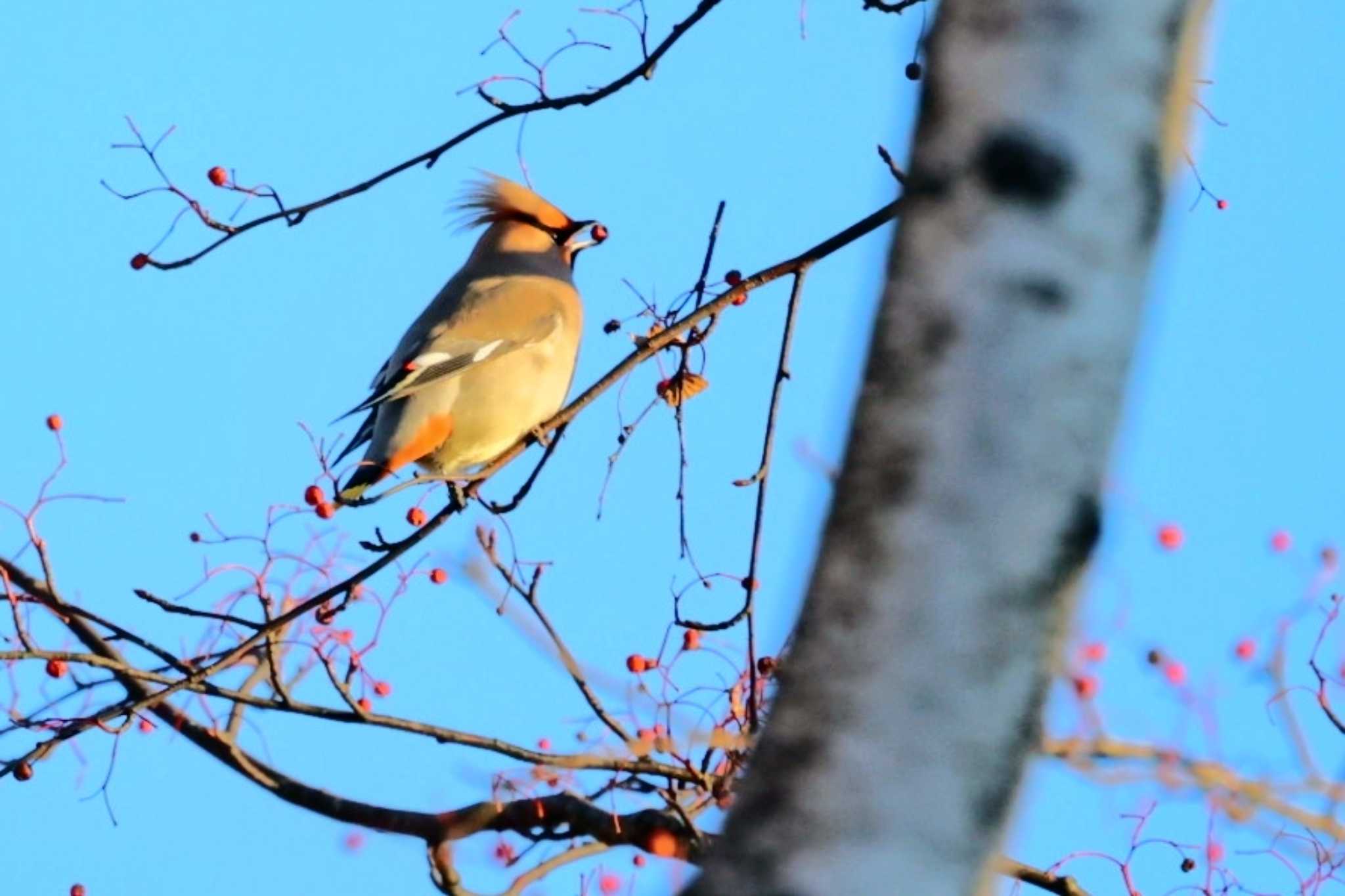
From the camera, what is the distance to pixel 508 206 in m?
5.66

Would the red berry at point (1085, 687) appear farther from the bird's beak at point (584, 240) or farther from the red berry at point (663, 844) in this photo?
the bird's beak at point (584, 240)

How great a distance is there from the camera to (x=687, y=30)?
3.20 metres

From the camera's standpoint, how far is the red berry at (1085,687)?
6.20ft

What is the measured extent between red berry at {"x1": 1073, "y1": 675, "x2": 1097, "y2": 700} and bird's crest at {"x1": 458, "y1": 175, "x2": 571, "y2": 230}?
3598 mm

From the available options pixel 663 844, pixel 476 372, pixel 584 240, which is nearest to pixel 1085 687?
pixel 663 844

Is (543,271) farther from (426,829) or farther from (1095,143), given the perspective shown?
(1095,143)

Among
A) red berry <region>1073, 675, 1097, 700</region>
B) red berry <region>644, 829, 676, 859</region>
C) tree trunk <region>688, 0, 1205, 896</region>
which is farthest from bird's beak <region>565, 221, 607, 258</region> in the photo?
tree trunk <region>688, 0, 1205, 896</region>

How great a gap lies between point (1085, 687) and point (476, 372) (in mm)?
2904

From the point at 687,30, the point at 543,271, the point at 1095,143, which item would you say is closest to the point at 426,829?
the point at 687,30

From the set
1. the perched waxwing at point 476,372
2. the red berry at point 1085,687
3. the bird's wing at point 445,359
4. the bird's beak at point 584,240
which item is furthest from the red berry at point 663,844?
the bird's beak at point 584,240

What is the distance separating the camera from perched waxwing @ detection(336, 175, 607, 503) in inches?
184

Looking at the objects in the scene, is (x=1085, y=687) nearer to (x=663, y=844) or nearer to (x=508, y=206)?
(x=663, y=844)

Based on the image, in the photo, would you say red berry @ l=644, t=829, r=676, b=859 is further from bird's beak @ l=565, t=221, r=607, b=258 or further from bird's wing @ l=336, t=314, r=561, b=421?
bird's beak @ l=565, t=221, r=607, b=258

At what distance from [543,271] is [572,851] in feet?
8.07
